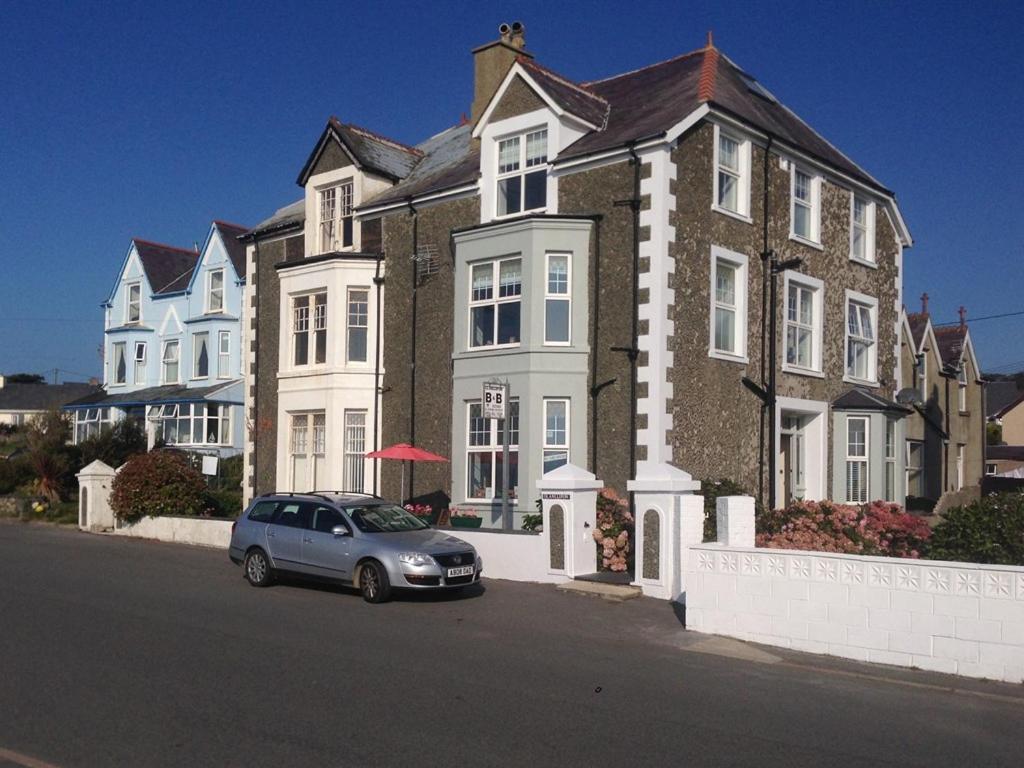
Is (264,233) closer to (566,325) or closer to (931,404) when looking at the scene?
(566,325)

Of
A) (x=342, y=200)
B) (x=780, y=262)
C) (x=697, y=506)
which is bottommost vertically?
(x=697, y=506)

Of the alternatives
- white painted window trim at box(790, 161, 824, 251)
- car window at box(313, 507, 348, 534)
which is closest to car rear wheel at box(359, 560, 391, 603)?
car window at box(313, 507, 348, 534)

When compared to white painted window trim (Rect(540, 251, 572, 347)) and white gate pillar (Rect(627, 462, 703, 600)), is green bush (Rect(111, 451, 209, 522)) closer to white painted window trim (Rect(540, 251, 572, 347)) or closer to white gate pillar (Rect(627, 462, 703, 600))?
white painted window trim (Rect(540, 251, 572, 347))

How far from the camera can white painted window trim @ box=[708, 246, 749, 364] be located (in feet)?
67.6

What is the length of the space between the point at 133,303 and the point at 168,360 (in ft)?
12.4

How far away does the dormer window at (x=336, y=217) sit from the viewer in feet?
83.2

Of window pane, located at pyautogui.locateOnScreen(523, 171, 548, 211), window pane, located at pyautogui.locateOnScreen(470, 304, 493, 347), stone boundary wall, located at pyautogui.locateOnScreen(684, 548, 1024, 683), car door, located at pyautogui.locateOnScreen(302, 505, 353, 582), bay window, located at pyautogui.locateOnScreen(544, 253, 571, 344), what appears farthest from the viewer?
window pane, located at pyautogui.locateOnScreen(470, 304, 493, 347)

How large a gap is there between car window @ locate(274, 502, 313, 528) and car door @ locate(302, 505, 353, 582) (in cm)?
13

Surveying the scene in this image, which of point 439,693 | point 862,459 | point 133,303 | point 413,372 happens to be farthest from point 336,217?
point 133,303

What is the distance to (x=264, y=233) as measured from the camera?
27.1 m

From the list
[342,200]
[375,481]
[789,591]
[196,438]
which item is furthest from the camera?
[196,438]

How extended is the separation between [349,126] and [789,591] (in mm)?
17636

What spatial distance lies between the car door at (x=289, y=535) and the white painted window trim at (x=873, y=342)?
1362 cm

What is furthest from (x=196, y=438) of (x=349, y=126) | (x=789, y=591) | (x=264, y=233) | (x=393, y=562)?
(x=789, y=591)
